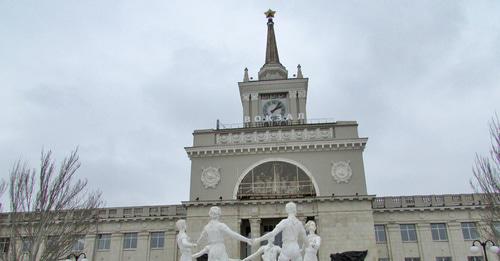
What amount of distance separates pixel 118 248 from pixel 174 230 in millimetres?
6201

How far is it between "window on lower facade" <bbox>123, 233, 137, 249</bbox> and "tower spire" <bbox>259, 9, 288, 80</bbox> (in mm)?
22876

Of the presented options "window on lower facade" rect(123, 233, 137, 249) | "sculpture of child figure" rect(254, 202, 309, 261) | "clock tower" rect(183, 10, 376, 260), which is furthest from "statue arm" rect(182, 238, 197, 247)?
"window on lower facade" rect(123, 233, 137, 249)

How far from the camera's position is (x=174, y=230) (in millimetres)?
43406

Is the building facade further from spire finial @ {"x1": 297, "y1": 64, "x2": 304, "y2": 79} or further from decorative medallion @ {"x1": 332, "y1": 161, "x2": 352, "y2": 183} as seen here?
spire finial @ {"x1": 297, "y1": 64, "x2": 304, "y2": 79}

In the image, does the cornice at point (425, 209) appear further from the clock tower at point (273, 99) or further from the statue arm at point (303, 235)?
the statue arm at point (303, 235)

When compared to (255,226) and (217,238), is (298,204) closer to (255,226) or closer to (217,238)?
(255,226)

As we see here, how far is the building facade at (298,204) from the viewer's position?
3575 cm

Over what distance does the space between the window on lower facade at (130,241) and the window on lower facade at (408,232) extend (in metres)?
27.3

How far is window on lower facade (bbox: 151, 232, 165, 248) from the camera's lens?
1714 inches

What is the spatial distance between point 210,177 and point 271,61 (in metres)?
19.2

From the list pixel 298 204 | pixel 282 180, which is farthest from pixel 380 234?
pixel 282 180

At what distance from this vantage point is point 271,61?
51531 millimetres

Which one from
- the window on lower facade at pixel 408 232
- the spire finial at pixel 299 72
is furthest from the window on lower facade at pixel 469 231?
the spire finial at pixel 299 72

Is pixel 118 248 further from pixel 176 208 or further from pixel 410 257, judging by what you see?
pixel 410 257
